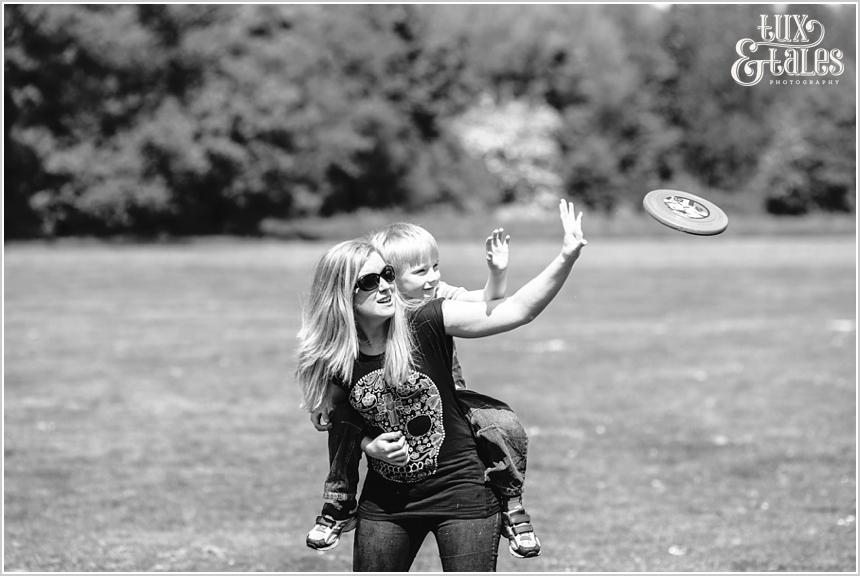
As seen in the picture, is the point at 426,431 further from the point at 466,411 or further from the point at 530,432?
the point at 530,432

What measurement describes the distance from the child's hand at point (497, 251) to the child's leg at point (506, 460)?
1.56 feet

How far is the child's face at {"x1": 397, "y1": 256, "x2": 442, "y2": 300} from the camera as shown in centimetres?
403

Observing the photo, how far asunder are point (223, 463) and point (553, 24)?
78.4 meters

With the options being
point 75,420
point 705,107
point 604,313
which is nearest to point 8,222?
point 604,313

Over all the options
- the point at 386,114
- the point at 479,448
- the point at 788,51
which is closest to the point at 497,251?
the point at 479,448

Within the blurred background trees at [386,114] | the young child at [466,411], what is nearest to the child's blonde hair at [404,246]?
the young child at [466,411]

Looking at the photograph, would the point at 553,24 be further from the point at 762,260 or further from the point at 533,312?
the point at 533,312

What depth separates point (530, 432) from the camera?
10977 mm

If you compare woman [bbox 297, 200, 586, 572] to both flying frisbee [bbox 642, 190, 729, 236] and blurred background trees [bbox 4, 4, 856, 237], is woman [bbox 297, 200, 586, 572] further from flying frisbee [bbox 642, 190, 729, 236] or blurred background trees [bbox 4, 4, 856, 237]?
blurred background trees [bbox 4, 4, 856, 237]

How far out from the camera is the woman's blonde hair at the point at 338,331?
3.81 metres

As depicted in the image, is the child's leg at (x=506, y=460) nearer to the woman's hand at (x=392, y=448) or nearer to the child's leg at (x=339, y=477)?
the woman's hand at (x=392, y=448)

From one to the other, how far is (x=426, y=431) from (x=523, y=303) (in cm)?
56

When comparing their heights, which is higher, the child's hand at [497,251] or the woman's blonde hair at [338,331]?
the child's hand at [497,251]

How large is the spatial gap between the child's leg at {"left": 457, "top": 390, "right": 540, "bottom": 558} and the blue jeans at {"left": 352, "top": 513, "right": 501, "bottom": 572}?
6 cm
